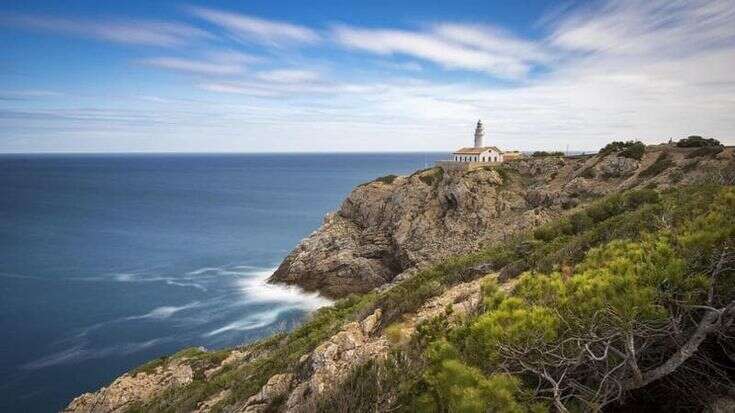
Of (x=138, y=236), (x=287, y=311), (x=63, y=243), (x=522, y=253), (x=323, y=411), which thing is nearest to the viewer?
(x=323, y=411)

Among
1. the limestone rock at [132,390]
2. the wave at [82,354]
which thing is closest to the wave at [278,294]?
the wave at [82,354]

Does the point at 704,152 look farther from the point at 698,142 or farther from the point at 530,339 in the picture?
the point at 530,339

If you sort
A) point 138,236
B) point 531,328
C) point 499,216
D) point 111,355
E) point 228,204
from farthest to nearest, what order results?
point 228,204 < point 138,236 < point 499,216 < point 111,355 < point 531,328

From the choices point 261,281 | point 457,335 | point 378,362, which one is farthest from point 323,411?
point 261,281

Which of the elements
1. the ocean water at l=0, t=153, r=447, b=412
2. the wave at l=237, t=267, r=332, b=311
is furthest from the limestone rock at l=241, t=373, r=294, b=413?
the wave at l=237, t=267, r=332, b=311

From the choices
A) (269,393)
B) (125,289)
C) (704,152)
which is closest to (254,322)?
(125,289)

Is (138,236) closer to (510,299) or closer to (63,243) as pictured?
(63,243)
